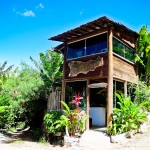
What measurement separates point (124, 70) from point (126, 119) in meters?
3.87

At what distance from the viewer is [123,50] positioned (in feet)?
51.9

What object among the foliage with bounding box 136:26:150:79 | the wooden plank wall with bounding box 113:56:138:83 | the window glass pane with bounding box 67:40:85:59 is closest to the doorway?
the wooden plank wall with bounding box 113:56:138:83

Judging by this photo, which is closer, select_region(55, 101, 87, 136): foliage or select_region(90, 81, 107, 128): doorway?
select_region(55, 101, 87, 136): foliage

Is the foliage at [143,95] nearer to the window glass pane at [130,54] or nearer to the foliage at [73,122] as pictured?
the window glass pane at [130,54]

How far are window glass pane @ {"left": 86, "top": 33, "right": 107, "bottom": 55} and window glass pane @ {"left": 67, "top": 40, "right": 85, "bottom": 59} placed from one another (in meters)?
0.48

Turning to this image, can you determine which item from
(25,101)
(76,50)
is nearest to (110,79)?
(76,50)

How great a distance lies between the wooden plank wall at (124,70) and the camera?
47.2 feet

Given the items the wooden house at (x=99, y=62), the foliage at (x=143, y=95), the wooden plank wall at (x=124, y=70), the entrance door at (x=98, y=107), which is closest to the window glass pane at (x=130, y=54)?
the wooden house at (x=99, y=62)

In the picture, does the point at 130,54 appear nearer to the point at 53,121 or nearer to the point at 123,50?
the point at 123,50

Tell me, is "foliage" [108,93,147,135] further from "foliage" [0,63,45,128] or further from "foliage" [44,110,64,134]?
"foliage" [0,63,45,128]

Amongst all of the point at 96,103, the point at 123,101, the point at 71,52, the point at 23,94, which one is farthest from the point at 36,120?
the point at 123,101

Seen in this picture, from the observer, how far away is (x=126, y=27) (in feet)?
49.2

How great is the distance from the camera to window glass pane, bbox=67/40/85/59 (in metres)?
15.8

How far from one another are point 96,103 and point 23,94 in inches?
222
